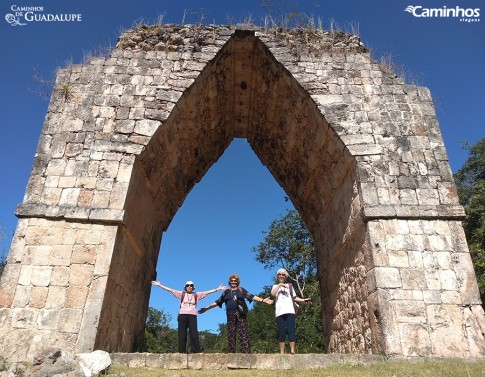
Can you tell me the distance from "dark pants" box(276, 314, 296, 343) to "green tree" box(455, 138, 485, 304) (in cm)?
1093

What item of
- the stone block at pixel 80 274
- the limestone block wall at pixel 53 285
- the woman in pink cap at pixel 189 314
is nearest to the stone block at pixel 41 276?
the limestone block wall at pixel 53 285

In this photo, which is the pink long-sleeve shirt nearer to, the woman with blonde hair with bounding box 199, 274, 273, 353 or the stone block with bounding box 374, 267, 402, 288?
the woman with blonde hair with bounding box 199, 274, 273, 353

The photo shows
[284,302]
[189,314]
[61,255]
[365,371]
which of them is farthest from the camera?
[189,314]

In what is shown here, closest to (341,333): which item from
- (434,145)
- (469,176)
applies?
(434,145)

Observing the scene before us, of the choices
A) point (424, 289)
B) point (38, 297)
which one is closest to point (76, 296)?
point (38, 297)

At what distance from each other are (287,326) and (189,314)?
1.56 m

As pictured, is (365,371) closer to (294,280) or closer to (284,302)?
(284,302)

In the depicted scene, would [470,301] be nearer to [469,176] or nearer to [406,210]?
[406,210]

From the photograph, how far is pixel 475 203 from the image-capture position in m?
16.6

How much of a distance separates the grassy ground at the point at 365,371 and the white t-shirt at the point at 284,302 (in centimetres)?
128

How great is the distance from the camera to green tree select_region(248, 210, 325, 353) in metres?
18.7

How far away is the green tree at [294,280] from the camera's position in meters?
18.7

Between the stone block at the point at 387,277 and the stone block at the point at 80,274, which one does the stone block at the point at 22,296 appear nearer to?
the stone block at the point at 80,274

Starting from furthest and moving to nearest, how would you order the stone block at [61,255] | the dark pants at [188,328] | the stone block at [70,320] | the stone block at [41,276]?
the dark pants at [188,328] → the stone block at [61,255] → the stone block at [41,276] → the stone block at [70,320]
